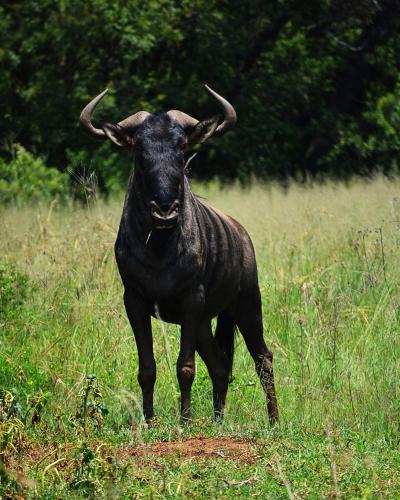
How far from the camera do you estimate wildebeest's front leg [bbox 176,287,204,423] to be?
7617 mm

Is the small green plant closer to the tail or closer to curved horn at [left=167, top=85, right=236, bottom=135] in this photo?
curved horn at [left=167, top=85, right=236, bottom=135]

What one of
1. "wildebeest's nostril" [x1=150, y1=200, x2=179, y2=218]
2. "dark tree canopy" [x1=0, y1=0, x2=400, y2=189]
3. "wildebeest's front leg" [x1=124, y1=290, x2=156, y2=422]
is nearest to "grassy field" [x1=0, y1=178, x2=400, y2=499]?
"wildebeest's front leg" [x1=124, y1=290, x2=156, y2=422]

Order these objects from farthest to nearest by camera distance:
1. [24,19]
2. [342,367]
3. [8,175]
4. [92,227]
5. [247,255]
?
[24,19] → [8,175] → [92,227] → [247,255] → [342,367]

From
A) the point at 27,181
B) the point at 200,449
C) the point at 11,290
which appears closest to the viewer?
the point at 200,449

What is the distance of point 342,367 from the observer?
838 centimetres

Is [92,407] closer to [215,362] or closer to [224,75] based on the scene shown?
[215,362]

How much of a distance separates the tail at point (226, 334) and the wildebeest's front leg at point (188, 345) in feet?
3.57

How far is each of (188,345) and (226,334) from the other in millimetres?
1285

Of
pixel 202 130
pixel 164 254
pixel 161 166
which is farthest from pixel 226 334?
pixel 161 166

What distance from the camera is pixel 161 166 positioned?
24.8ft

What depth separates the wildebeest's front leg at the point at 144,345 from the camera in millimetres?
7652

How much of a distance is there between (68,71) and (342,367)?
612 inches

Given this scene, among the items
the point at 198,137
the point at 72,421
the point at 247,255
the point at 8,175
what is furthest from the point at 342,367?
the point at 8,175

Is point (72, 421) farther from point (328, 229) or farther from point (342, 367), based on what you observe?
point (328, 229)
